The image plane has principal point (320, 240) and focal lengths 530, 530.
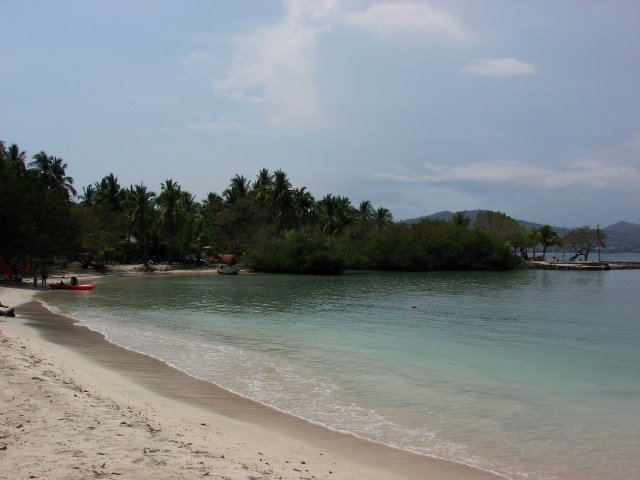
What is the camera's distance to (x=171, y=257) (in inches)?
2827

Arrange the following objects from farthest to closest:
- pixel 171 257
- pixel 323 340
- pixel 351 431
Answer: pixel 171 257 < pixel 323 340 < pixel 351 431

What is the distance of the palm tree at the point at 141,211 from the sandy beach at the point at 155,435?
53914mm

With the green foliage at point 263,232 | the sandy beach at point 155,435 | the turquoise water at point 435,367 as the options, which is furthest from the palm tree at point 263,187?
the sandy beach at point 155,435

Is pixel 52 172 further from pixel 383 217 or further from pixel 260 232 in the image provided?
pixel 383 217

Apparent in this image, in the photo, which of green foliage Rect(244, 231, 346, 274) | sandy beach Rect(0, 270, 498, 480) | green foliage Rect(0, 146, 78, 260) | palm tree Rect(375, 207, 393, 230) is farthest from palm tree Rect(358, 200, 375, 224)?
sandy beach Rect(0, 270, 498, 480)

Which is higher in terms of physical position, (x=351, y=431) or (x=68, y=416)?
(x=68, y=416)

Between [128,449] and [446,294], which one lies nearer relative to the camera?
[128,449]

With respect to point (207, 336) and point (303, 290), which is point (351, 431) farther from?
point (303, 290)

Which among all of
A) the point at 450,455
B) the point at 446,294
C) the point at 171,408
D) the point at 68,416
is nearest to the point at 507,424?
the point at 450,455

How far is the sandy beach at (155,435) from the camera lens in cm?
540

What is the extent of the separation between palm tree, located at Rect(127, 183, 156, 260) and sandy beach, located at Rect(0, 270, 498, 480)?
53.9 meters

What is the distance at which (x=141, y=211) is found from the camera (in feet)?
209

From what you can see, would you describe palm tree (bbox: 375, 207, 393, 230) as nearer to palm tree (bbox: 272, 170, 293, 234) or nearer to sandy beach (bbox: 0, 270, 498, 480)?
palm tree (bbox: 272, 170, 293, 234)

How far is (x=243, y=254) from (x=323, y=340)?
5441cm
